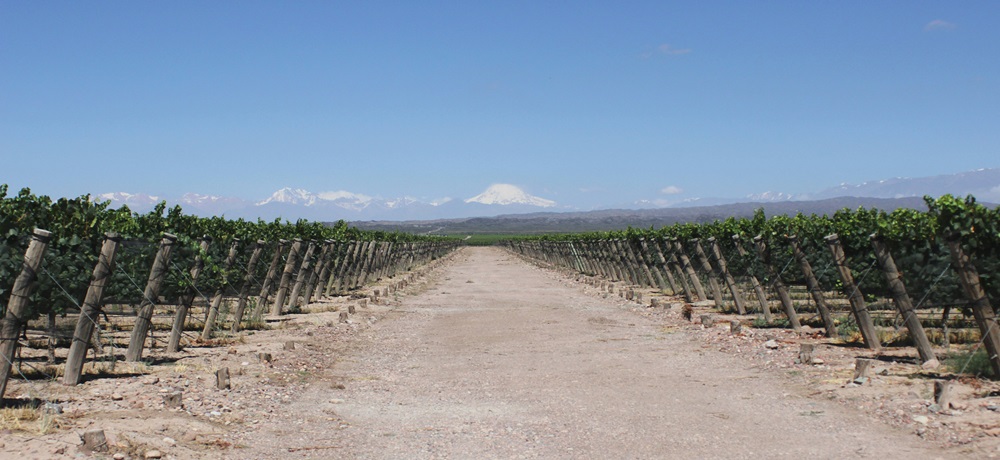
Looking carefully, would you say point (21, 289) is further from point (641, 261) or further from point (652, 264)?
point (641, 261)

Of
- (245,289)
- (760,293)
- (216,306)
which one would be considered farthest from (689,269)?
(216,306)

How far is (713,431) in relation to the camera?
8555mm

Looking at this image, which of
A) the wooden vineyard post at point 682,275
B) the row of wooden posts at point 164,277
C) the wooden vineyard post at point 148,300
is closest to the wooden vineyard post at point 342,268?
the row of wooden posts at point 164,277

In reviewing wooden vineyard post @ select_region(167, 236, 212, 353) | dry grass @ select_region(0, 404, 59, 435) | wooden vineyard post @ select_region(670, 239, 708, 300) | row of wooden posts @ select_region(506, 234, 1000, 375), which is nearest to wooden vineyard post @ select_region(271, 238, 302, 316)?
wooden vineyard post @ select_region(167, 236, 212, 353)

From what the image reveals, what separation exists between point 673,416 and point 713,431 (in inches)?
30.4

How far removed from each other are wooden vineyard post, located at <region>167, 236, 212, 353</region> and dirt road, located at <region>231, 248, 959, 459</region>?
2.55m

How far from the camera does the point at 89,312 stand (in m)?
10.8

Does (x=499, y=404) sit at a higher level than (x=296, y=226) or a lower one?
lower

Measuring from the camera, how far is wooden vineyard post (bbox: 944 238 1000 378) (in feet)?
33.4

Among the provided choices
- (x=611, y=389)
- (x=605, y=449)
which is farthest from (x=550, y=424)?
(x=611, y=389)

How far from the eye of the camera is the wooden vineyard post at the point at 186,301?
558 inches

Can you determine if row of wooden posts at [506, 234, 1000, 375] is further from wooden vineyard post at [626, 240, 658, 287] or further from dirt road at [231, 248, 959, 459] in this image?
dirt road at [231, 248, 959, 459]

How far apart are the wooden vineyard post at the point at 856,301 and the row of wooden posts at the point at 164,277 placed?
10071 millimetres

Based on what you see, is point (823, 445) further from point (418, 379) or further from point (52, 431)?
point (52, 431)
